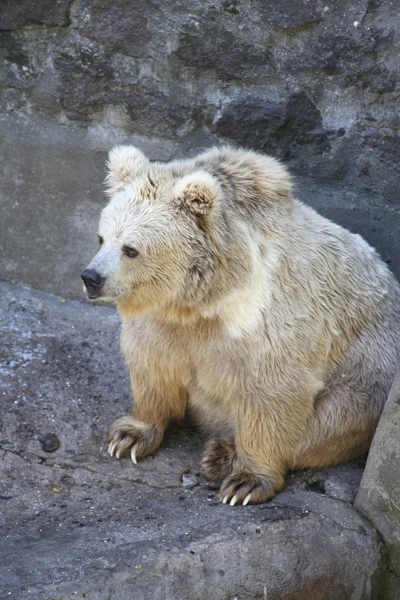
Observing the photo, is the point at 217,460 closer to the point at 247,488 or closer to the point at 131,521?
the point at 247,488

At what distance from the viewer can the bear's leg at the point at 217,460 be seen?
132 inches

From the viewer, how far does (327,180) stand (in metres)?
3.90

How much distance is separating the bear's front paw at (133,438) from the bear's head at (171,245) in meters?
0.72

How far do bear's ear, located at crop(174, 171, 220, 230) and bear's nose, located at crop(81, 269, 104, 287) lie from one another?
39cm

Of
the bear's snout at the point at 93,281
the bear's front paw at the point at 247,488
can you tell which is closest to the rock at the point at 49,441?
the bear's front paw at the point at 247,488

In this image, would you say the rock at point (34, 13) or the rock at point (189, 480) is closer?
the rock at point (189, 480)

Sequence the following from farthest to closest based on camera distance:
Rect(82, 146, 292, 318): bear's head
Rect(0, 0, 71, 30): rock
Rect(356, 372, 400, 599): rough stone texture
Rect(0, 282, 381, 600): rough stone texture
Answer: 1. Rect(0, 0, 71, 30): rock
2. Rect(356, 372, 400, 599): rough stone texture
3. Rect(82, 146, 292, 318): bear's head
4. Rect(0, 282, 381, 600): rough stone texture

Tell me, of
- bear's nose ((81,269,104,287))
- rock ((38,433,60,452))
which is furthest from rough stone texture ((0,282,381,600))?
bear's nose ((81,269,104,287))

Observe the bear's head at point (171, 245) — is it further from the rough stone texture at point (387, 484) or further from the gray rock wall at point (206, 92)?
the gray rock wall at point (206, 92)

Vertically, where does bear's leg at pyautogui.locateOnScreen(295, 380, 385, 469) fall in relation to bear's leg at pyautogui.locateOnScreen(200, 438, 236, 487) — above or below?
above

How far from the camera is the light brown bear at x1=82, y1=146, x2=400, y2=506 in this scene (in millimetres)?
2918

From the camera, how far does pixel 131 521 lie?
10.1ft

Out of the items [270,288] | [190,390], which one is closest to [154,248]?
[270,288]

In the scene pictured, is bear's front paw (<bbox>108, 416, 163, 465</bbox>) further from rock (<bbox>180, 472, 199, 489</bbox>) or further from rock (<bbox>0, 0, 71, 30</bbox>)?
rock (<bbox>0, 0, 71, 30</bbox>)
